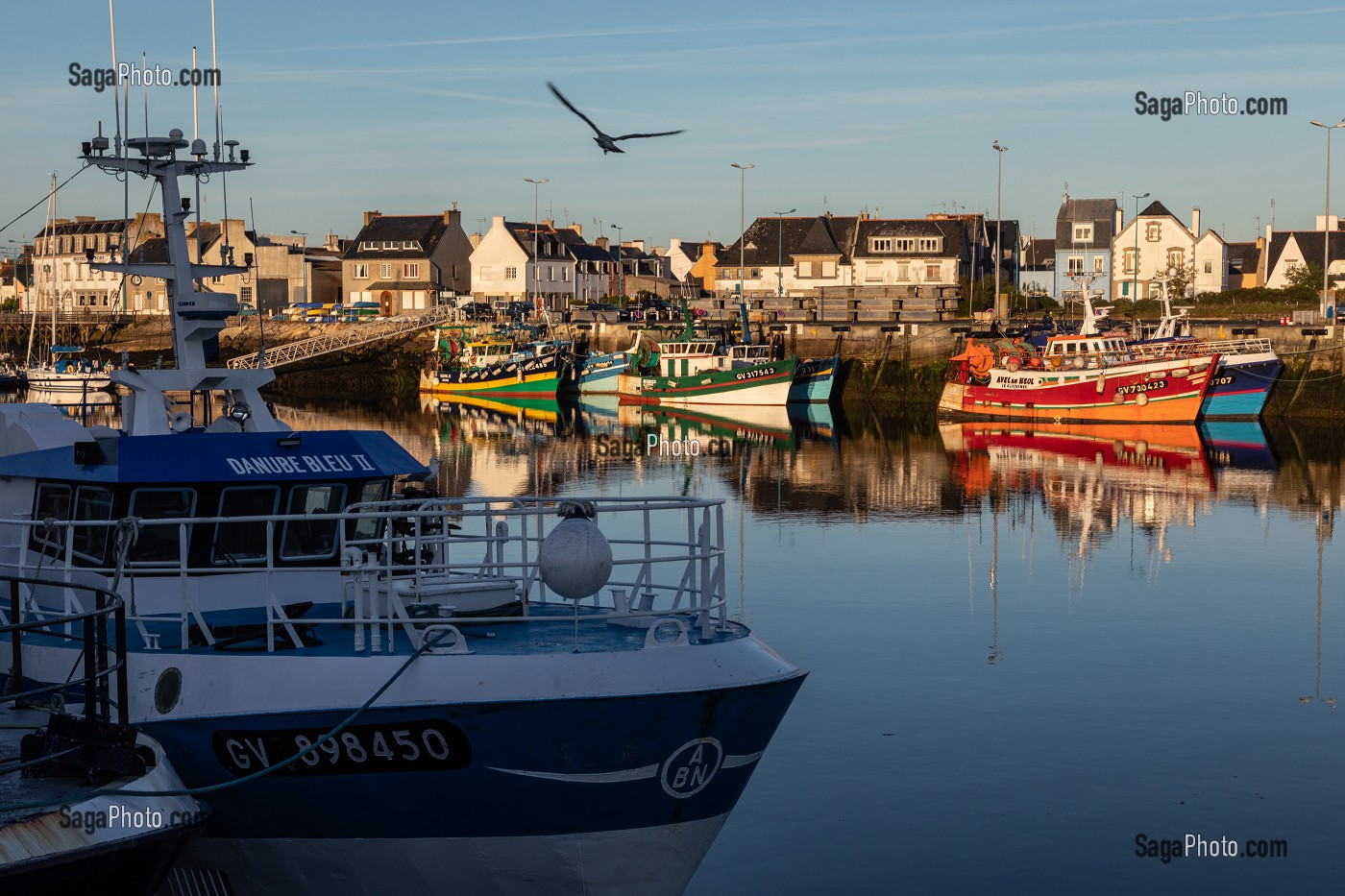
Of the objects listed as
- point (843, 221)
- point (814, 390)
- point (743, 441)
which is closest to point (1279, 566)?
point (743, 441)

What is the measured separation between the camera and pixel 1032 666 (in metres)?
20.9

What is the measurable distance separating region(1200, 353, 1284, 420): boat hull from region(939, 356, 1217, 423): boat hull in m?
1.38

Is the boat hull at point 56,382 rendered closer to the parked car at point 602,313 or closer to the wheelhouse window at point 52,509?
the parked car at point 602,313

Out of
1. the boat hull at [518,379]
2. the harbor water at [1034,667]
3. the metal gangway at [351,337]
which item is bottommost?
the harbor water at [1034,667]

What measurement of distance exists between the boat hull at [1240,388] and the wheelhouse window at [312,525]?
52.9 meters

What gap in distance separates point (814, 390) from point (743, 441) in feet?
57.5

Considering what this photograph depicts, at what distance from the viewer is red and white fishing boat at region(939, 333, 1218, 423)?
196 ft

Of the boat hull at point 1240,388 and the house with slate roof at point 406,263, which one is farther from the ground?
the house with slate roof at point 406,263

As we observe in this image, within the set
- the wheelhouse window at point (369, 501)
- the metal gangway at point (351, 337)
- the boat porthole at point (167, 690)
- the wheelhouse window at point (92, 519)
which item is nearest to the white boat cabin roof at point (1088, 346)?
the metal gangway at point (351, 337)

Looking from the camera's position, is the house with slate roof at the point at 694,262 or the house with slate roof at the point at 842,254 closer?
the house with slate roof at the point at 842,254

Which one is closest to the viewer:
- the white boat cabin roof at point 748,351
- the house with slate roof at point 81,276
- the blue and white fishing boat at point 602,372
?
the white boat cabin roof at point 748,351

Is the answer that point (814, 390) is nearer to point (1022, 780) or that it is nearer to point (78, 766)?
point (1022, 780)

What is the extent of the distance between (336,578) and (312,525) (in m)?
0.60

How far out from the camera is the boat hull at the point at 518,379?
8031cm
